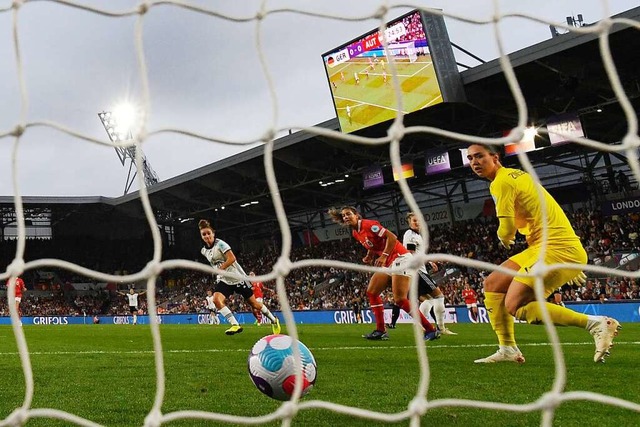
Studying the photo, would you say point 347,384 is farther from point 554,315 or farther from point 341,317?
point 341,317

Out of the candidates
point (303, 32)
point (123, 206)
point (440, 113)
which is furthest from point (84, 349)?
point (123, 206)

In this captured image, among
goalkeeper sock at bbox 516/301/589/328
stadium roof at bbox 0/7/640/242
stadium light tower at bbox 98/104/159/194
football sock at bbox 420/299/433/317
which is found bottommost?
football sock at bbox 420/299/433/317

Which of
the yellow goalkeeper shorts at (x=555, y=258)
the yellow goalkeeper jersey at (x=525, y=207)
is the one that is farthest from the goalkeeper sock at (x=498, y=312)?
the yellow goalkeeper jersey at (x=525, y=207)

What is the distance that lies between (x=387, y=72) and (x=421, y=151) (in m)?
5.97

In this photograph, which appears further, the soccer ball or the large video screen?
the large video screen

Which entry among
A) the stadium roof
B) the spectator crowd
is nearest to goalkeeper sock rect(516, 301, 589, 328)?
the spectator crowd

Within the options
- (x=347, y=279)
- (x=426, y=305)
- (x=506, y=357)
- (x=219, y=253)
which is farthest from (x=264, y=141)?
(x=347, y=279)

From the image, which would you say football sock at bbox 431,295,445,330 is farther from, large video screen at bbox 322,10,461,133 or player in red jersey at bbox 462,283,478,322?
large video screen at bbox 322,10,461,133

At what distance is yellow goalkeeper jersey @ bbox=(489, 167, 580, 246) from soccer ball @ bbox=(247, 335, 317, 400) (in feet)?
6.30

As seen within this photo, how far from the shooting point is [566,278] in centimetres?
419

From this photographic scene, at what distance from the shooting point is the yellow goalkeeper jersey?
14.0 ft

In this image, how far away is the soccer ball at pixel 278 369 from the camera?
3.13 m

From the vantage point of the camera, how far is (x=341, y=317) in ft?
64.2

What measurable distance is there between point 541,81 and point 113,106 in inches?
1043
